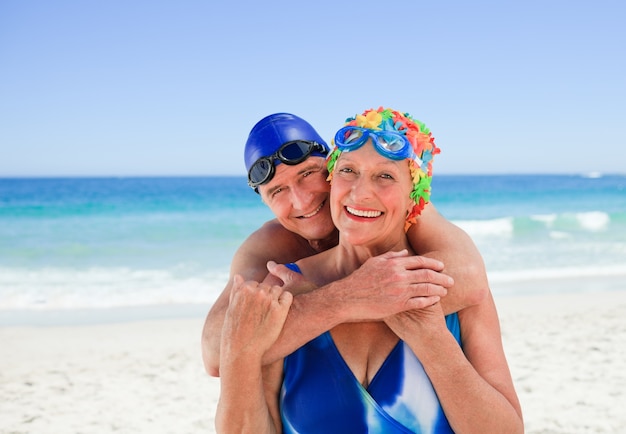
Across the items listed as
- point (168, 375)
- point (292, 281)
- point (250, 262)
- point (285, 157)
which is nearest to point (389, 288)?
point (292, 281)

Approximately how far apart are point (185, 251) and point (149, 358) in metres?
11.2

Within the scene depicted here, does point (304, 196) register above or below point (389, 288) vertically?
above

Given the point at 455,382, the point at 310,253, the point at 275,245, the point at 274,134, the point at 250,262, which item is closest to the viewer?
the point at 455,382

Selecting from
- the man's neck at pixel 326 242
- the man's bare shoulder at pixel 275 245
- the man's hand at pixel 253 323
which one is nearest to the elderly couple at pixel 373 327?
the man's hand at pixel 253 323

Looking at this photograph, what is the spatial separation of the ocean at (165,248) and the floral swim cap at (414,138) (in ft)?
31.3

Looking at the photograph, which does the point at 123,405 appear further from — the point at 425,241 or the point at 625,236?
the point at 625,236

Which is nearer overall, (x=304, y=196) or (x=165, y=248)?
(x=304, y=196)

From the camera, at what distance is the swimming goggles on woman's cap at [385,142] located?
2.52 m

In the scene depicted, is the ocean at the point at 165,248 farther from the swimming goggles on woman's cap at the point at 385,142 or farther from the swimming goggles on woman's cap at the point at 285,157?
the swimming goggles on woman's cap at the point at 385,142

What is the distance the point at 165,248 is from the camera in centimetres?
2022

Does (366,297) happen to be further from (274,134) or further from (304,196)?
(274,134)

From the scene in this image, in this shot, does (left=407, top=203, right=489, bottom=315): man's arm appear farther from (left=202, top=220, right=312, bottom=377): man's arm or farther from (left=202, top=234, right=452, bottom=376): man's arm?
(left=202, top=220, right=312, bottom=377): man's arm

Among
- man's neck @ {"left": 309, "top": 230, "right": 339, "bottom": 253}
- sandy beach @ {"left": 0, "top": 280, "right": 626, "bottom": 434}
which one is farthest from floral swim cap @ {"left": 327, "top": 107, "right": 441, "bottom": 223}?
sandy beach @ {"left": 0, "top": 280, "right": 626, "bottom": 434}

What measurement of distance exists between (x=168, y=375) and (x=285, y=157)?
5.24 m
